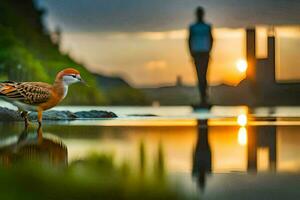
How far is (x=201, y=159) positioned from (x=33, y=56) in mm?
5976

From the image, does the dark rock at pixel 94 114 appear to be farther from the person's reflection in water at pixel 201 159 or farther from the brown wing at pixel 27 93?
the person's reflection in water at pixel 201 159

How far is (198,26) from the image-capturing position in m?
8.53

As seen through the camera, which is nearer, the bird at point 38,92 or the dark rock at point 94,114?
the bird at point 38,92

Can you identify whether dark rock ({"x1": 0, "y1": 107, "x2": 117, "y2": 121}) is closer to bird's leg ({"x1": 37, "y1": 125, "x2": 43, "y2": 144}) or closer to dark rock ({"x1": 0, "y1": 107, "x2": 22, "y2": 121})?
dark rock ({"x1": 0, "y1": 107, "x2": 22, "y2": 121})

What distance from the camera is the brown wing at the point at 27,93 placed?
19.5ft

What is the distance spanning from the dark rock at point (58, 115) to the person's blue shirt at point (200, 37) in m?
1.56

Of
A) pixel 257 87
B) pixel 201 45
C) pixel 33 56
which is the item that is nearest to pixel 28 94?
pixel 201 45

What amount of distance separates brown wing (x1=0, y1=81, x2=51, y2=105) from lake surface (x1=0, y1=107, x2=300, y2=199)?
14.2 inches

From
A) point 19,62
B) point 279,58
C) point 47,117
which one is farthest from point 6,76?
point 279,58

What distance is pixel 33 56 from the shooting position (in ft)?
31.7

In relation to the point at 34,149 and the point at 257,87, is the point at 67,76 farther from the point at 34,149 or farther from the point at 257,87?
the point at 257,87

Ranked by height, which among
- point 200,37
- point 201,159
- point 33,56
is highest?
point 200,37

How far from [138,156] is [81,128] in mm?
2251

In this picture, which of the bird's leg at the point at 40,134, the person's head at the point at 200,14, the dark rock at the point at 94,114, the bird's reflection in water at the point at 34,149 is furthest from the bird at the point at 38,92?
the person's head at the point at 200,14
